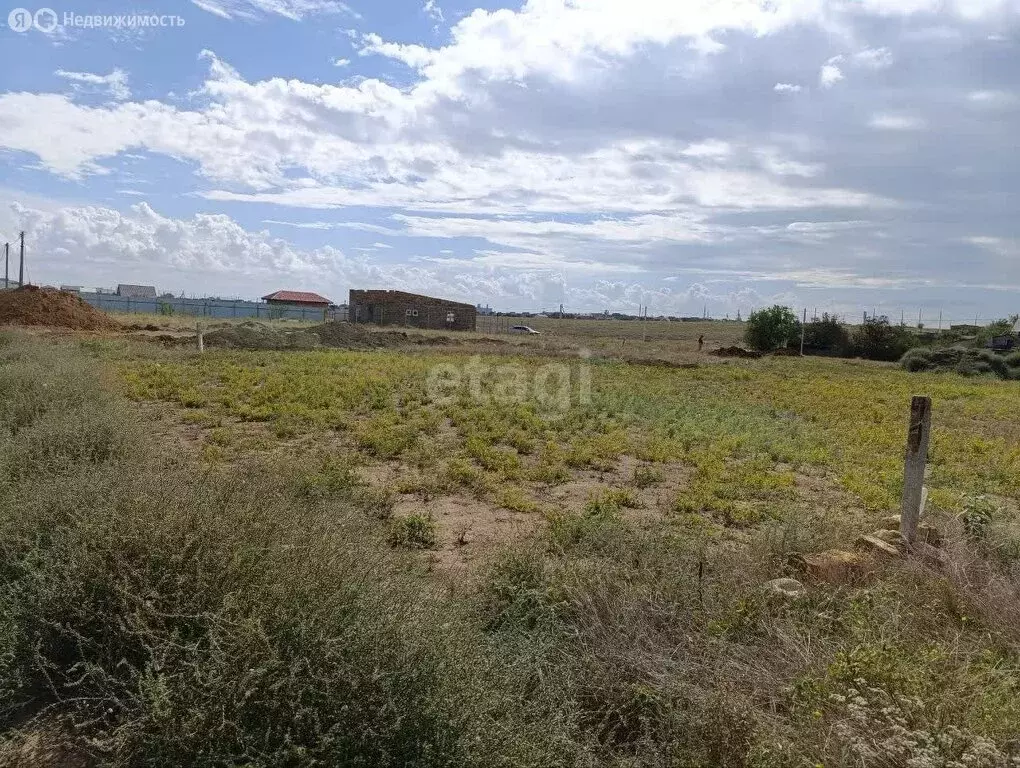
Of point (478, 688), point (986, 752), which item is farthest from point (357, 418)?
point (986, 752)

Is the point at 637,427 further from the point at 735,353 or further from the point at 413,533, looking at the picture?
the point at 735,353

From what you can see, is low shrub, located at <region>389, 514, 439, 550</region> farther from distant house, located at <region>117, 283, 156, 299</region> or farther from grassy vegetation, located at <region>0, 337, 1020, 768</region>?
distant house, located at <region>117, 283, 156, 299</region>

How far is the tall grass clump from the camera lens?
2627 millimetres

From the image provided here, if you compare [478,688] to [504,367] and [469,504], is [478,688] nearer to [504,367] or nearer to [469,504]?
[469,504]

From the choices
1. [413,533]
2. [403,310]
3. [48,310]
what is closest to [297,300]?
[403,310]

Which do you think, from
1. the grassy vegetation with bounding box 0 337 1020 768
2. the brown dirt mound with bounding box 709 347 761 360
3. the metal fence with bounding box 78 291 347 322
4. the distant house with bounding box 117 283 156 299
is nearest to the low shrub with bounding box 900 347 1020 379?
the brown dirt mound with bounding box 709 347 761 360

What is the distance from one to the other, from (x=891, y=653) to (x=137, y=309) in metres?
60.2

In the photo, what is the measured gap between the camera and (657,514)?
275 inches

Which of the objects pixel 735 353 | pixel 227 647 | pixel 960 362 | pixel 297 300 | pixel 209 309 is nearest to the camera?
pixel 227 647

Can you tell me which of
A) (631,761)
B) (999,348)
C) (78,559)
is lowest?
(631,761)

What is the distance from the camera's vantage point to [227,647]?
2941 mm

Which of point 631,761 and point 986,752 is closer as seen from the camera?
point 986,752

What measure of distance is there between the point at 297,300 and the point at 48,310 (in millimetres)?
44828

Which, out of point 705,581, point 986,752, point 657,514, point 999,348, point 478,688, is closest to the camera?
point 986,752
